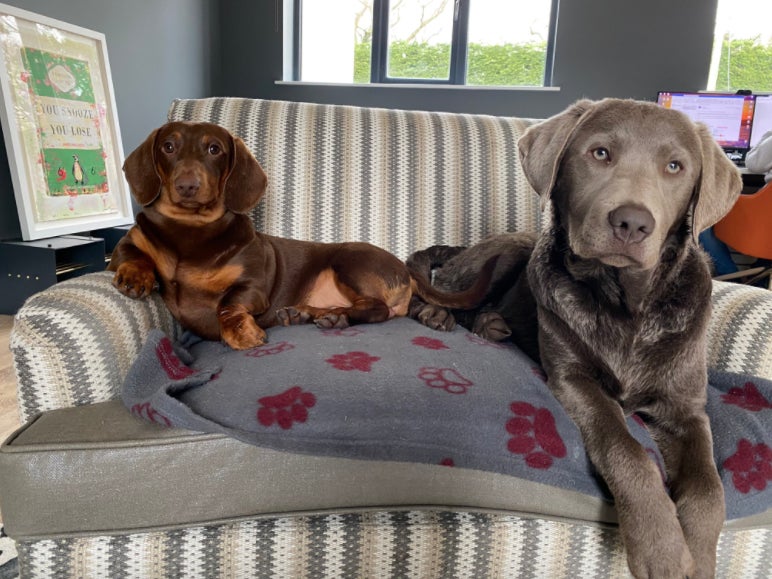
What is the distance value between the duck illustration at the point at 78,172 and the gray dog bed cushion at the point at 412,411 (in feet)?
9.16

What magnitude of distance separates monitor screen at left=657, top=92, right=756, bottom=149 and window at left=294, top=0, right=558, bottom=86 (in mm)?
1536

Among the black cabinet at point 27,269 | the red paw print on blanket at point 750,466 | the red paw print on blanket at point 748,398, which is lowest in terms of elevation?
the black cabinet at point 27,269

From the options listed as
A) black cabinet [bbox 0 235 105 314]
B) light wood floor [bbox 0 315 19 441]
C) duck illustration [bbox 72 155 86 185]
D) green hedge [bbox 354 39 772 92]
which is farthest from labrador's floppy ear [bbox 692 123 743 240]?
green hedge [bbox 354 39 772 92]

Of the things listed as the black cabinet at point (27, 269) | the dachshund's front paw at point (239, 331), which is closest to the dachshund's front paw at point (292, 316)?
the dachshund's front paw at point (239, 331)

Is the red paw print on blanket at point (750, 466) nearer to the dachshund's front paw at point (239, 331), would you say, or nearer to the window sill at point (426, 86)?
the dachshund's front paw at point (239, 331)

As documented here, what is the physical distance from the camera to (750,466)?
1.15 meters

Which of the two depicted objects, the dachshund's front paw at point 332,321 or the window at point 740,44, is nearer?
the dachshund's front paw at point 332,321

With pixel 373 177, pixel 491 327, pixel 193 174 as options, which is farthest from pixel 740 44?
pixel 193 174

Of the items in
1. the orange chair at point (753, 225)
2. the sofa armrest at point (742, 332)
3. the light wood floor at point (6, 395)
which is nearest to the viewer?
the sofa armrest at point (742, 332)

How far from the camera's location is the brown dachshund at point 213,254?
1617mm

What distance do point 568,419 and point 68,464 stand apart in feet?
3.23

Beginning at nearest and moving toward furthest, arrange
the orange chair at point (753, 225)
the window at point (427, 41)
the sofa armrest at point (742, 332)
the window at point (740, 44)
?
1. the sofa armrest at point (742, 332)
2. the orange chair at point (753, 225)
3. the window at point (740, 44)
4. the window at point (427, 41)

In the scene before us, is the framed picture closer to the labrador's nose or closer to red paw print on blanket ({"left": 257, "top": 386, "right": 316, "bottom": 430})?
red paw print on blanket ({"left": 257, "top": 386, "right": 316, "bottom": 430})

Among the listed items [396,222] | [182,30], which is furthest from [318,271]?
[182,30]
